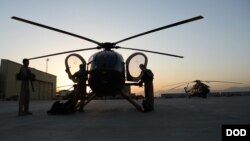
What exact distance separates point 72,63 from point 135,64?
3013 millimetres

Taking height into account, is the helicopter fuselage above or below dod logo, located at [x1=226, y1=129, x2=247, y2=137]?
above

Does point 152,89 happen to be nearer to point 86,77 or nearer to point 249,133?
point 86,77

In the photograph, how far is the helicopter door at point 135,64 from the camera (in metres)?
14.1

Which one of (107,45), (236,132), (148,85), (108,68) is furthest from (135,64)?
(236,132)

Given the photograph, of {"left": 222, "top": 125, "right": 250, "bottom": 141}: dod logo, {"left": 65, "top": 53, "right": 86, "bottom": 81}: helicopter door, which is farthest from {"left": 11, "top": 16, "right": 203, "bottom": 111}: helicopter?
{"left": 222, "top": 125, "right": 250, "bottom": 141}: dod logo

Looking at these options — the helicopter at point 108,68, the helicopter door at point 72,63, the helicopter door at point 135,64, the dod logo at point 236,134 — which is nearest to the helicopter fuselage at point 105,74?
the helicopter at point 108,68

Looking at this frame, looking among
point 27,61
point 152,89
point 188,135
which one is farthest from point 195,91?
point 188,135

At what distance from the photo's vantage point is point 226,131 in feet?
15.3

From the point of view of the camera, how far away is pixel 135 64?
46.4ft

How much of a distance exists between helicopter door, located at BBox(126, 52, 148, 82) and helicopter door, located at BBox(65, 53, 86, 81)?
217cm

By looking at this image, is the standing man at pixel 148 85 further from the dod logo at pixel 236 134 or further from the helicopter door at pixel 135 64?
the dod logo at pixel 236 134

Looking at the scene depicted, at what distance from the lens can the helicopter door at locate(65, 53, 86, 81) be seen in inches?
557

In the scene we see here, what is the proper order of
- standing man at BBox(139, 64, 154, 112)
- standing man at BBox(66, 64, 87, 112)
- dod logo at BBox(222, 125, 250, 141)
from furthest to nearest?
standing man at BBox(139, 64, 154, 112) → standing man at BBox(66, 64, 87, 112) → dod logo at BBox(222, 125, 250, 141)

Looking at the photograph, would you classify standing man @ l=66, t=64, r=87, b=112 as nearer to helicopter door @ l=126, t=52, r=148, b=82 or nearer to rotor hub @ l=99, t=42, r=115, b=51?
rotor hub @ l=99, t=42, r=115, b=51
